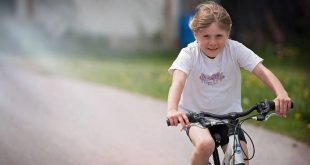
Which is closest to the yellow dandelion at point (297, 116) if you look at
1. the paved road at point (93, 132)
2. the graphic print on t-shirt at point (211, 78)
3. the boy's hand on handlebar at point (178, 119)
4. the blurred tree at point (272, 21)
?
the paved road at point (93, 132)

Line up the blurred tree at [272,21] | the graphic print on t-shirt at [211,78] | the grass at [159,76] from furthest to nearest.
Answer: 1. the blurred tree at [272,21]
2. the grass at [159,76]
3. the graphic print on t-shirt at [211,78]

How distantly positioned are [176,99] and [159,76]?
7848 millimetres

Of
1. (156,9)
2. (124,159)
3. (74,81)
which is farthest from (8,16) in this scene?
(124,159)

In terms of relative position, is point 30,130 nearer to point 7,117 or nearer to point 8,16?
point 7,117

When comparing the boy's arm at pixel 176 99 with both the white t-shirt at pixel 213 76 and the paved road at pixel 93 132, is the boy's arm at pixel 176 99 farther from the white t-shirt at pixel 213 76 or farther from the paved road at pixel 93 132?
the paved road at pixel 93 132

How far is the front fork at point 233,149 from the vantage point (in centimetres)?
378

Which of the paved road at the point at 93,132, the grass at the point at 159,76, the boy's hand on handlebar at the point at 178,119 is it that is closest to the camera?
the boy's hand on handlebar at the point at 178,119

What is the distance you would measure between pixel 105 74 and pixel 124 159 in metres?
6.29

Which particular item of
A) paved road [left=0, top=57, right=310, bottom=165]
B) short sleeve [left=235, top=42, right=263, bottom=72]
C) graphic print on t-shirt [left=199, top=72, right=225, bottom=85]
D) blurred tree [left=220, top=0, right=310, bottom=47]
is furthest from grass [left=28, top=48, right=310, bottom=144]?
graphic print on t-shirt [left=199, top=72, right=225, bottom=85]

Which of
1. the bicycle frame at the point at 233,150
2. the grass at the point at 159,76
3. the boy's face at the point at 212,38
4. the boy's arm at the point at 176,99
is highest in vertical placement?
the grass at the point at 159,76

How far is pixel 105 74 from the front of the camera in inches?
490

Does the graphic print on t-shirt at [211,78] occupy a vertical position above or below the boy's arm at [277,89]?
above

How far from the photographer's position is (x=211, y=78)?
4.14 meters

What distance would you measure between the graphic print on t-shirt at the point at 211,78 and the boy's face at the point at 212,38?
0.44 ft
